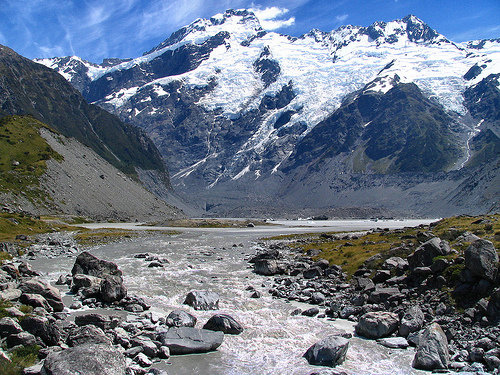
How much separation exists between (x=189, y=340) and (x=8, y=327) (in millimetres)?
8469

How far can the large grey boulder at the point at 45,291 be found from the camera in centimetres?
2350

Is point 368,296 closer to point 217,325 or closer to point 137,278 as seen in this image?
point 217,325

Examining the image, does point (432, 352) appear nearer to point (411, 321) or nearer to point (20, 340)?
point (411, 321)

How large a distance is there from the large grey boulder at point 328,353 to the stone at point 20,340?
1304 cm

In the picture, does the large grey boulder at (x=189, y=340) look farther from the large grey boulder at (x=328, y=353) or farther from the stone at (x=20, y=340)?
the stone at (x=20, y=340)

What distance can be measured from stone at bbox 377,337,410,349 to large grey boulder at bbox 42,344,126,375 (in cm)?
1413

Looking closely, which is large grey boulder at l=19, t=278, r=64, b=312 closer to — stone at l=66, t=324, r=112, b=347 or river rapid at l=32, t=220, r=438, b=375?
river rapid at l=32, t=220, r=438, b=375

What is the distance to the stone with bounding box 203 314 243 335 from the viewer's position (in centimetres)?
2250

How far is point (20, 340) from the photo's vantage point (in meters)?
16.4

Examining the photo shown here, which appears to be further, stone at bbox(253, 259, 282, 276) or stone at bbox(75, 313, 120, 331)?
stone at bbox(253, 259, 282, 276)

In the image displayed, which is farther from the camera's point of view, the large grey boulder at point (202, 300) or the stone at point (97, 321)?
the large grey boulder at point (202, 300)

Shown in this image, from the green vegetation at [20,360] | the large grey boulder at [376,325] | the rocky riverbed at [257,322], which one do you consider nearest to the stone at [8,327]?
the rocky riverbed at [257,322]

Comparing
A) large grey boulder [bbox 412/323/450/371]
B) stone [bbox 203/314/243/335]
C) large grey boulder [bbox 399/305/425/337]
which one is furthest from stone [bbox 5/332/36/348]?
large grey boulder [bbox 399/305/425/337]

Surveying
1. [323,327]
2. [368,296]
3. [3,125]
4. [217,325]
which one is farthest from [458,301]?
[3,125]
